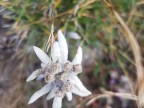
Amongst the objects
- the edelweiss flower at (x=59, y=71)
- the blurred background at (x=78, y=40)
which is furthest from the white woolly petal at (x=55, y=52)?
the blurred background at (x=78, y=40)

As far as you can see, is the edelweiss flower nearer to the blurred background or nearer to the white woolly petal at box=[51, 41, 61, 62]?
the white woolly petal at box=[51, 41, 61, 62]

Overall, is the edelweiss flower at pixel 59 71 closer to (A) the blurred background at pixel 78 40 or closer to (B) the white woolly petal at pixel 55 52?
(B) the white woolly petal at pixel 55 52

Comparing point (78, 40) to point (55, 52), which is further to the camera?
point (78, 40)

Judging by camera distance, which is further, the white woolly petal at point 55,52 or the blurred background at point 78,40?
the blurred background at point 78,40

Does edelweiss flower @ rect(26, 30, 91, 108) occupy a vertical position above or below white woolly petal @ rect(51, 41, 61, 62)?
below

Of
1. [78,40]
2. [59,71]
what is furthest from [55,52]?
[78,40]

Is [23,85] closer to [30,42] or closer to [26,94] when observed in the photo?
[26,94]

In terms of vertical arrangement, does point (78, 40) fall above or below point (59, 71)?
below

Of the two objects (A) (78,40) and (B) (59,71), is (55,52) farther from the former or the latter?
(A) (78,40)

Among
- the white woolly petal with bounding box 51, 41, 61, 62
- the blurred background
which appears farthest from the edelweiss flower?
the blurred background
